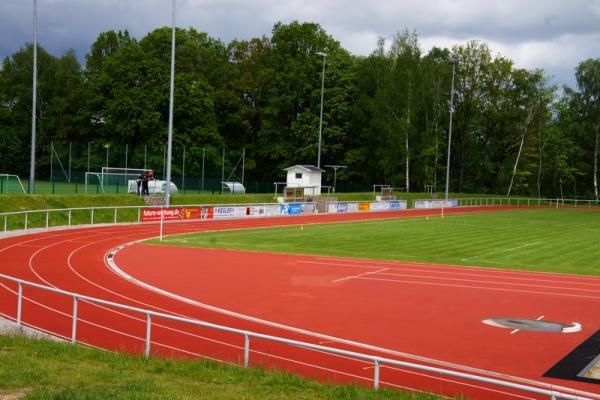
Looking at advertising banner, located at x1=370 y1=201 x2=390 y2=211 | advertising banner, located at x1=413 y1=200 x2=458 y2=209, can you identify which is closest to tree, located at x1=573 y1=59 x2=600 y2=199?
advertising banner, located at x1=413 y1=200 x2=458 y2=209

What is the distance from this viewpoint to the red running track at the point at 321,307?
39.1 feet

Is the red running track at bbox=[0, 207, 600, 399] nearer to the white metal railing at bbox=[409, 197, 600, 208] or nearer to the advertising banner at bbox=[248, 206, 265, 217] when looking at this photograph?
the advertising banner at bbox=[248, 206, 265, 217]

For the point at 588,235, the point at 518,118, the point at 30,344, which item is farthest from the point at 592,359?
the point at 518,118

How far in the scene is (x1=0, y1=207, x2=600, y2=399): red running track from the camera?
39.1ft

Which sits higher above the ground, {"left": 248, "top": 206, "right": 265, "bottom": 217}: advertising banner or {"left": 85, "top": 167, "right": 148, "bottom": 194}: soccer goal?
{"left": 85, "top": 167, "right": 148, "bottom": 194}: soccer goal

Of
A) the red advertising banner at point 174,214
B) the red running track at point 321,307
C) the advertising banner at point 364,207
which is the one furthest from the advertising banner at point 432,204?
the red running track at point 321,307

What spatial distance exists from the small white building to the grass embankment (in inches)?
2028

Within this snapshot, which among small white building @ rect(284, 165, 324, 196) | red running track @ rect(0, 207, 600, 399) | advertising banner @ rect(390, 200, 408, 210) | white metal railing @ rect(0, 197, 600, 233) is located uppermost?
small white building @ rect(284, 165, 324, 196)

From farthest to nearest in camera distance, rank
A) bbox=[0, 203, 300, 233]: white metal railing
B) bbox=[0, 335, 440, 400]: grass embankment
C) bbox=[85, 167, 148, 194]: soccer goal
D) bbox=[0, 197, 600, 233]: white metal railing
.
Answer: bbox=[85, 167, 148, 194]: soccer goal < bbox=[0, 197, 600, 233]: white metal railing < bbox=[0, 203, 300, 233]: white metal railing < bbox=[0, 335, 440, 400]: grass embankment

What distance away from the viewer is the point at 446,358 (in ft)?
40.5

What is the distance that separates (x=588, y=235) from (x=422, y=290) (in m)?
24.2

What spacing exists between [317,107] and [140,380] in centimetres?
7543

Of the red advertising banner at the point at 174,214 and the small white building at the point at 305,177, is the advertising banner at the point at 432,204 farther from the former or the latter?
the red advertising banner at the point at 174,214

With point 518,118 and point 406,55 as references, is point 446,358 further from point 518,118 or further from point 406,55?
point 518,118
